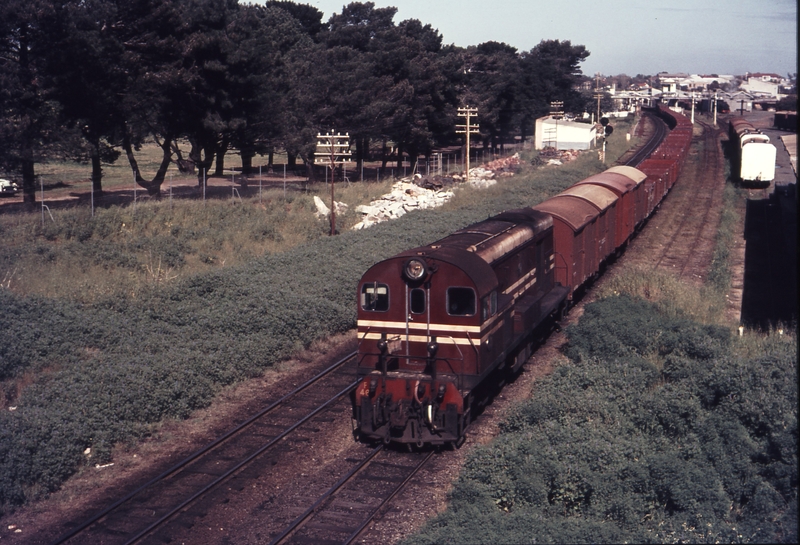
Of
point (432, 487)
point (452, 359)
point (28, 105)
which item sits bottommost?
point (432, 487)

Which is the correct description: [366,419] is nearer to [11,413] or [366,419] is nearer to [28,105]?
[11,413]

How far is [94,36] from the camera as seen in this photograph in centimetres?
3206

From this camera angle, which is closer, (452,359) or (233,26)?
(452,359)

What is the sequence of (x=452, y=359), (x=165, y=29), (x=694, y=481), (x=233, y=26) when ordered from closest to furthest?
(x=694, y=481), (x=452, y=359), (x=165, y=29), (x=233, y=26)

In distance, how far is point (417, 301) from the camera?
42.7 feet

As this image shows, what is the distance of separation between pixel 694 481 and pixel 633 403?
11.3 ft

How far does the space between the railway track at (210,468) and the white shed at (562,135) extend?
214 feet

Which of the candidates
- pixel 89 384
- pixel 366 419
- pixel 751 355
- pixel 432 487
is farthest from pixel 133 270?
pixel 751 355

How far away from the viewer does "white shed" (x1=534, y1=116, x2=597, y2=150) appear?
77.1 meters

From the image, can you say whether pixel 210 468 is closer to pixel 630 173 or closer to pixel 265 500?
pixel 265 500

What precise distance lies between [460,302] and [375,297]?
1621 millimetres

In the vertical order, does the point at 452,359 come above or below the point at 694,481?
above

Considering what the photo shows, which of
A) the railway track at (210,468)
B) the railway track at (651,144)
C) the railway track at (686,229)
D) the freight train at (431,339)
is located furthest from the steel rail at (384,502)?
the railway track at (651,144)

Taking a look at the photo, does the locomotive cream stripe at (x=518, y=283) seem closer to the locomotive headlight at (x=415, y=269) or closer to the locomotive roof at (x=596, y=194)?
the locomotive headlight at (x=415, y=269)
